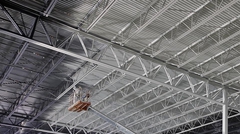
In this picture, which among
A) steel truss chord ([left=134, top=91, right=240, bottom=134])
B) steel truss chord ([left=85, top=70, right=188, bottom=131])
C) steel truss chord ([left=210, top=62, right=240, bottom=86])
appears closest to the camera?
steel truss chord ([left=210, top=62, right=240, bottom=86])

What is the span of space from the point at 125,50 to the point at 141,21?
3.11 meters

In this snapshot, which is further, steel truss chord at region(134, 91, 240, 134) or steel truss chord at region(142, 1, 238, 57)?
steel truss chord at region(134, 91, 240, 134)

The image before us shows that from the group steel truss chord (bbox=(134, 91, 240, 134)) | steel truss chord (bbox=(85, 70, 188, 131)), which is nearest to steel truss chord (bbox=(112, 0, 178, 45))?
steel truss chord (bbox=(85, 70, 188, 131))

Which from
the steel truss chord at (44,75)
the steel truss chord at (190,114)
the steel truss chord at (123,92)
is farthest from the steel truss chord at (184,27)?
the steel truss chord at (190,114)

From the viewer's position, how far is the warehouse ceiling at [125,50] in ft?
57.0

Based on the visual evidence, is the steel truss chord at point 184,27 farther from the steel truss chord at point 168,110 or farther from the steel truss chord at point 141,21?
the steel truss chord at point 168,110

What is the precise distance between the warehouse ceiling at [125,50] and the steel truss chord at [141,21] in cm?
7

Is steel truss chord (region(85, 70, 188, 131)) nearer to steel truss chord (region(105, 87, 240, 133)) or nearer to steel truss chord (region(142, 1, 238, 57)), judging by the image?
steel truss chord (region(105, 87, 240, 133))

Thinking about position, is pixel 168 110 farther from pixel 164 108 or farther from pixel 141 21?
pixel 141 21

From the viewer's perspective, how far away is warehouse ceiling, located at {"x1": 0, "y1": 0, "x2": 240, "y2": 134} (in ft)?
57.0

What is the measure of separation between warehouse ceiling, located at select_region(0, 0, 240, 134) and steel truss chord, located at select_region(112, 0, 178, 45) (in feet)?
0.21

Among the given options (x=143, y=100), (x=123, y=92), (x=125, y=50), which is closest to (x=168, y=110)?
(x=143, y=100)

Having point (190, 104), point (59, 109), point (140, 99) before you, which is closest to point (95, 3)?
point (140, 99)

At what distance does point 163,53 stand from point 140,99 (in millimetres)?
10741
